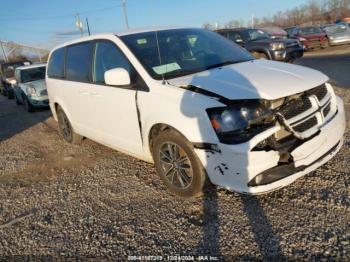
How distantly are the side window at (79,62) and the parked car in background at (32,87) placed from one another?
6.38 m

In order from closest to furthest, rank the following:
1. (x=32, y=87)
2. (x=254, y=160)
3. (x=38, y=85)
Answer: (x=254, y=160) → (x=32, y=87) → (x=38, y=85)

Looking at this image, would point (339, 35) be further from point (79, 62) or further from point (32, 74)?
point (79, 62)

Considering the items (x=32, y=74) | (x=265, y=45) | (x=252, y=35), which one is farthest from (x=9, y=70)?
(x=265, y=45)

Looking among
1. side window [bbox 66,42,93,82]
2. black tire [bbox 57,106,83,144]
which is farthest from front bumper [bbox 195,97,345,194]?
black tire [bbox 57,106,83,144]

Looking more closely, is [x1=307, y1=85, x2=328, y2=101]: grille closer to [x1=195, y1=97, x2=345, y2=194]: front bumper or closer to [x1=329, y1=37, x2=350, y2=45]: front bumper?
[x1=195, y1=97, x2=345, y2=194]: front bumper

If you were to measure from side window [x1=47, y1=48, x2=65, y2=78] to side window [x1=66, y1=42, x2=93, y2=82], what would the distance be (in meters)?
0.31

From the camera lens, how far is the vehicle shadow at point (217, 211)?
275 centimetres

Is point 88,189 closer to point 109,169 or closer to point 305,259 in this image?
point 109,169

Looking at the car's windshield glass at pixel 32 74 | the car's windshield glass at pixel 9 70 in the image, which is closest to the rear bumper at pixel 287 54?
the car's windshield glass at pixel 32 74

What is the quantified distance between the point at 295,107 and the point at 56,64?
15.0 ft

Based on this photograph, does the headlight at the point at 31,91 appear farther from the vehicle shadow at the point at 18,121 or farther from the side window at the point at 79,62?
the side window at the point at 79,62

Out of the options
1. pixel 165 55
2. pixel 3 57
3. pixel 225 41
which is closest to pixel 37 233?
pixel 165 55

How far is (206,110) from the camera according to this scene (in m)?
3.09

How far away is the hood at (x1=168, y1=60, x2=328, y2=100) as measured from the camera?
10.0ft
